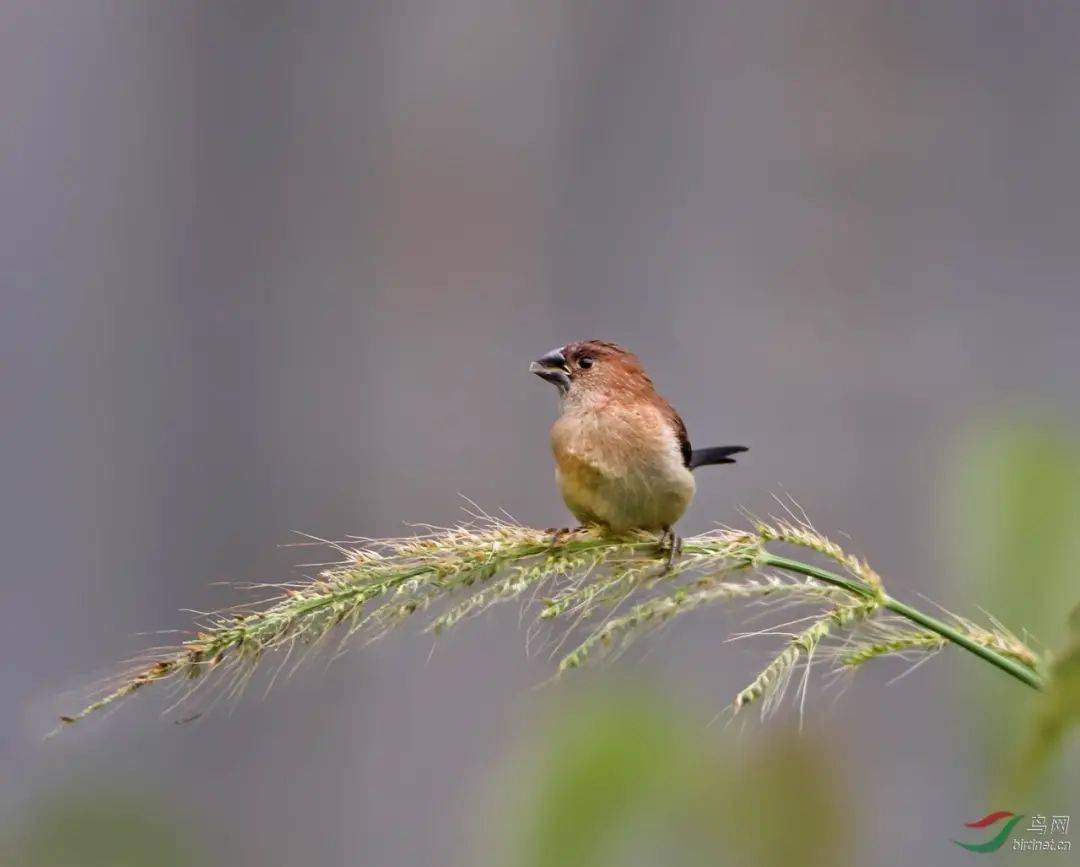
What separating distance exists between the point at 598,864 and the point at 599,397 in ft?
4.17

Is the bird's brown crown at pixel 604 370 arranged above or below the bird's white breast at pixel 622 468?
above

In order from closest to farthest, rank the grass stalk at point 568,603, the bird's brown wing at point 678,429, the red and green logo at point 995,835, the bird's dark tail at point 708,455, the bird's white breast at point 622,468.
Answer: the grass stalk at point 568,603 → the red and green logo at point 995,835 → the bird's white breast at point 622,468 → the bird's brown wing at point 678,429 → the bird's dark tail at point 708,455

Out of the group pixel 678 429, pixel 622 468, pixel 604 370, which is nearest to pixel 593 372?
pixel 604 370

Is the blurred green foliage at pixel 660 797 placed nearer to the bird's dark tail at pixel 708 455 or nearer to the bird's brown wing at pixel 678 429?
the bird's brown wing at pixel 678 429

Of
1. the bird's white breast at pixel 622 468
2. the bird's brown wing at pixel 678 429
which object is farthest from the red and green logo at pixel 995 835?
the bird's brown wing at pixel 678 429

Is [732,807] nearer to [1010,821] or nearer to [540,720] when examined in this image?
[1010,821]

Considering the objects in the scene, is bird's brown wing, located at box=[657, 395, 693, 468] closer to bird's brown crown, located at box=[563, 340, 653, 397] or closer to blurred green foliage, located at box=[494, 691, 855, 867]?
bird's brown crown, located at box=[563, 340, 653, 397]

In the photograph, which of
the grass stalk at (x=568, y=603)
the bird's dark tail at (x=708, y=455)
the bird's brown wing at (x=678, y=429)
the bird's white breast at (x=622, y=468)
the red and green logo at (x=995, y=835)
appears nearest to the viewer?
the grass stalk at (x=568, y=603)

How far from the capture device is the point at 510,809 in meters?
1.28

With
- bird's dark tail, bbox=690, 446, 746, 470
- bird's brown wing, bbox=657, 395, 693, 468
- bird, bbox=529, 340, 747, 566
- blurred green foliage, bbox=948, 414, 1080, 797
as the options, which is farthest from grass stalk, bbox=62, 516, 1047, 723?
bird's dark tail, bbox=690, 446, 746, 470

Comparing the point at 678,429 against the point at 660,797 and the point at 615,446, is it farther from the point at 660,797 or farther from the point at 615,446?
the point at 660,797

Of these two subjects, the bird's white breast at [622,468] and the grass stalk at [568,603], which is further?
the bird's white breast at [622,468]

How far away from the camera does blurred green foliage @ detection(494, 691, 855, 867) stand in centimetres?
112

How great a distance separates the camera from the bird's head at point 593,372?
233 centimetres
